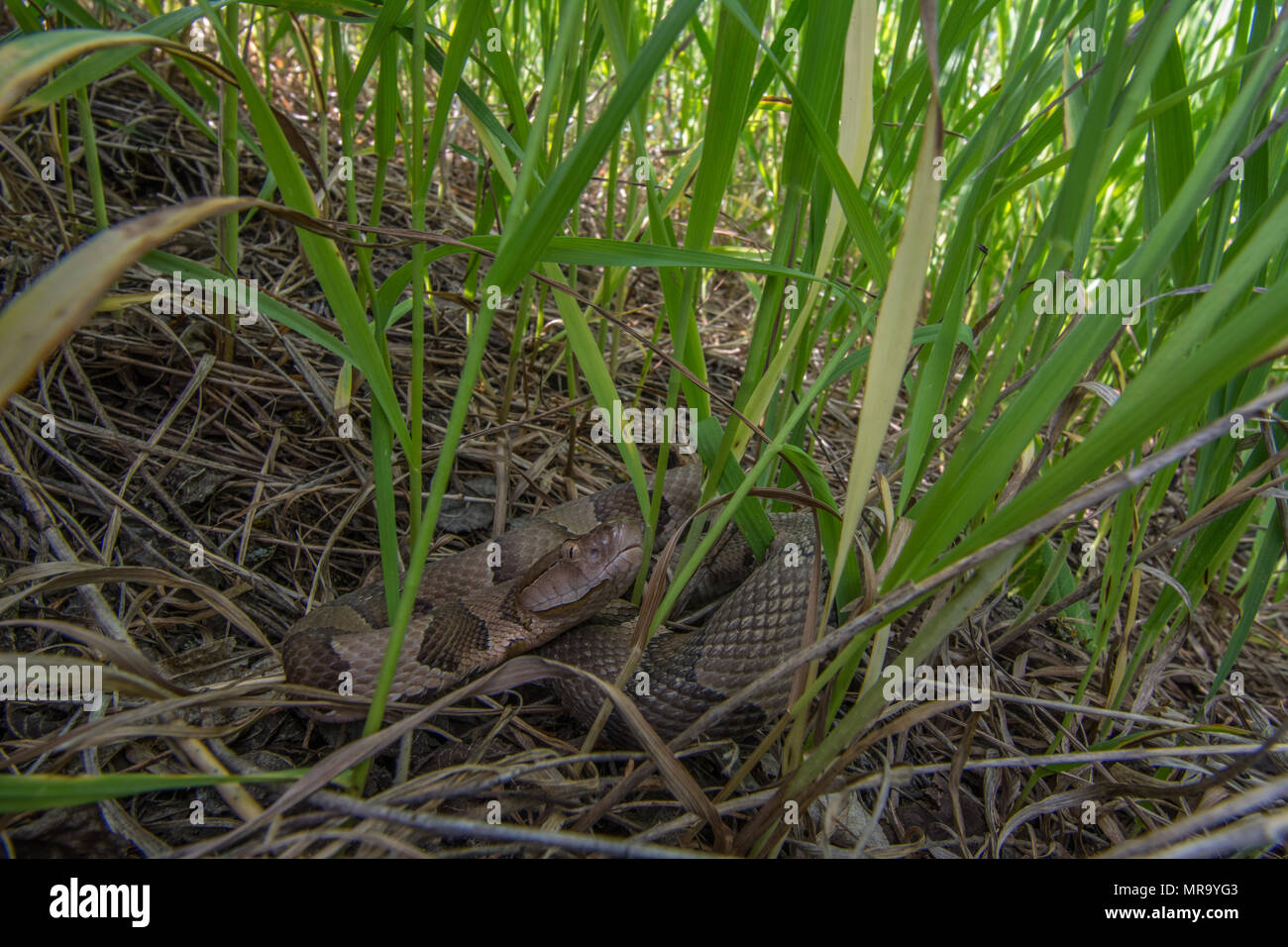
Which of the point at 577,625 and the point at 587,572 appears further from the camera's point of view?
the point at 577,625

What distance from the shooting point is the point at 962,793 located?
1757 millimetres

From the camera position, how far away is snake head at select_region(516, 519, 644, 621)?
2.11 m

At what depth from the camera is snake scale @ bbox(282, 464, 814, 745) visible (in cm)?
191

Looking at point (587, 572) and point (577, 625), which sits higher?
point (587, 572)

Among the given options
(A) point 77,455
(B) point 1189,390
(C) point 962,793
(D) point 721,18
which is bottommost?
(C) point 962,793

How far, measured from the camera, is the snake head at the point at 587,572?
6.91 feet

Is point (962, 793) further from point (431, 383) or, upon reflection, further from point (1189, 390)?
point (431, 383)

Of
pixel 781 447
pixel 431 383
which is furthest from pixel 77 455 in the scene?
pixel 781 447

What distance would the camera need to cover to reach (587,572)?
2158 millimetres

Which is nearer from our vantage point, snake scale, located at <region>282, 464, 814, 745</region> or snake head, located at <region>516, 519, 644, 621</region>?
snake scale, located at <region>282, 464, 814, 745</region>

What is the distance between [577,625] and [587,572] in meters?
0.27

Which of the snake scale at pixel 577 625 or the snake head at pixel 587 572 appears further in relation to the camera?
the snake head at pixel 587 572

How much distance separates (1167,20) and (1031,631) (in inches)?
71.0
